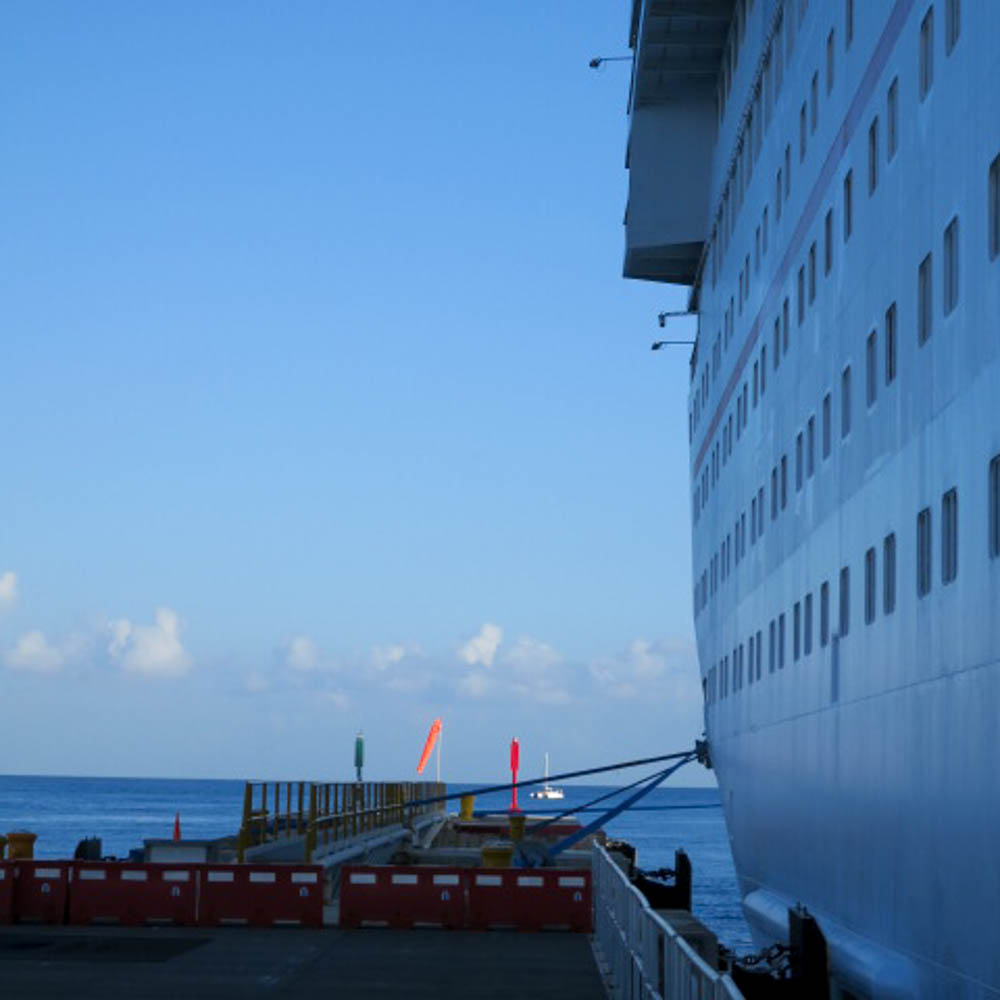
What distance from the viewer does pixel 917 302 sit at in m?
16.6

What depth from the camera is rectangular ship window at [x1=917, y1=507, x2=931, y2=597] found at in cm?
1603

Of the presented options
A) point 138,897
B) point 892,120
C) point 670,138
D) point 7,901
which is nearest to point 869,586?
point 892,120

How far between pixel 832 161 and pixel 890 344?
14.3 ft

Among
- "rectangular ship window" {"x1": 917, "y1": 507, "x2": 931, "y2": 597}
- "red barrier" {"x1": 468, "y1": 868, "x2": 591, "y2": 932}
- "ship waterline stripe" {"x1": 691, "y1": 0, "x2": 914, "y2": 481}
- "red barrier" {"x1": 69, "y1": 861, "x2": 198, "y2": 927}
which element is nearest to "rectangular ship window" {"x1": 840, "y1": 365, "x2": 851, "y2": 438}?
"ship waterline stripe" {"x1": 691, "y1": 0, "x2": 914, "y2": 481}

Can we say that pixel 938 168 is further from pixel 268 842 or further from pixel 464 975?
pixel 268 842

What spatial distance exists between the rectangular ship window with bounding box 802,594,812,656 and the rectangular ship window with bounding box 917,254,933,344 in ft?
22.4

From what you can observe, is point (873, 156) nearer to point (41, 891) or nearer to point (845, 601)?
point (845, 601)

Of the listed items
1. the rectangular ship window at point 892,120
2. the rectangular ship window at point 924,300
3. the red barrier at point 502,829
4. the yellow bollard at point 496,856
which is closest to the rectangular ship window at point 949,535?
the rectangular ship window at point 924,300

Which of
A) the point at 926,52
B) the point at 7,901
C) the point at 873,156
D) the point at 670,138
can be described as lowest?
the point at 7,901

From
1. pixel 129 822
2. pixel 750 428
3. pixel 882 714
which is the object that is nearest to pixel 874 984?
pixel 882 714

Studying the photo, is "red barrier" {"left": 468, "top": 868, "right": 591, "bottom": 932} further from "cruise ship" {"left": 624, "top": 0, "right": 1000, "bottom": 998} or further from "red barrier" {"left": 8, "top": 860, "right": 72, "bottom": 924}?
"red barrier" {"left": 8, "top": 860, "right": 72, "bottom": 924}

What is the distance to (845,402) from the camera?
66.1 feet

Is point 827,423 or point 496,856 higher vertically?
point 827,423

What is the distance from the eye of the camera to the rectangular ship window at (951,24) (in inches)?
625
